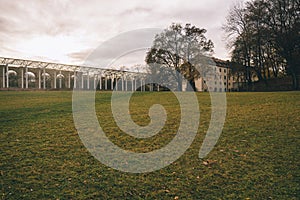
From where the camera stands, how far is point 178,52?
49750 mm

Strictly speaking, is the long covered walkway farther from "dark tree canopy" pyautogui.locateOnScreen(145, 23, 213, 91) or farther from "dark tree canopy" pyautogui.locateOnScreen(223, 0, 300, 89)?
"dark tree canopy" pyautogui.locateOnScreen(223, 0, 300, 89)

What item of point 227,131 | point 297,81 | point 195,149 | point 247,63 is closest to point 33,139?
point 195,149

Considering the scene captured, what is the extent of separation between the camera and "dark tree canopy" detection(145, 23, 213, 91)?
155 ft

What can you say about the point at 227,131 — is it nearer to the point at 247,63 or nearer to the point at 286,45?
the point at 286,45

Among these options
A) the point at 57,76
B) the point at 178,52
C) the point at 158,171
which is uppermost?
the point at 178,52

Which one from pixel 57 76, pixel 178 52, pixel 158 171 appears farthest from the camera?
pixel 57 76

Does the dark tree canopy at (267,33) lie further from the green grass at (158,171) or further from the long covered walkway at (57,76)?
the green grass at (158,171)

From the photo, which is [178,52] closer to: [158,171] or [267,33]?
[267,33]

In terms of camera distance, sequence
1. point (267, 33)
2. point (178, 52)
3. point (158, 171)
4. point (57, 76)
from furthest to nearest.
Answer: point (57, 76) < point (178, 52) < point (267, 33) < point (158, 171)

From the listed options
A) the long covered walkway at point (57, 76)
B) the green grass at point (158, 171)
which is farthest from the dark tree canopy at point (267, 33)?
the green grass at point (158, 171)

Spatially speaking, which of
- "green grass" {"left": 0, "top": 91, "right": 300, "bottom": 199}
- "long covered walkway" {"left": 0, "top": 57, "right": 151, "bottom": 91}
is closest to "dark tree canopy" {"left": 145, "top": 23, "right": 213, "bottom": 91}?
"long covered walkway" {"left": 0, "top": 57, "right": 151, "bottom": 91}

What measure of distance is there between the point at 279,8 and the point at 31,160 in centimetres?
4398

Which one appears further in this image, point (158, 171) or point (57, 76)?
point (57, 76)

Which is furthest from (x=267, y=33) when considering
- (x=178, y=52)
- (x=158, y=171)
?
(x=158, y=171)
